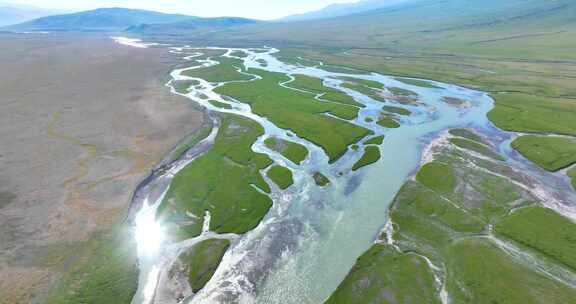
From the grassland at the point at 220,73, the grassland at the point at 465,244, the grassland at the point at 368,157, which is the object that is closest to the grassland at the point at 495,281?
the grassland at the point at 465,244

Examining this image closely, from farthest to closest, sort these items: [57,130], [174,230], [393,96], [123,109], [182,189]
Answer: [393,96], [123,109], [57,130], [182,189], [174,230]

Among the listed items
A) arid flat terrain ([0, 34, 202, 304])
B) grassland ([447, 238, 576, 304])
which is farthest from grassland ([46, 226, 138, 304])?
grassland ([447, 238, 576, 304])

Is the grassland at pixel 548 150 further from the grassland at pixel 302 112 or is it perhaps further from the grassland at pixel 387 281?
the grassland at pixel 387 281

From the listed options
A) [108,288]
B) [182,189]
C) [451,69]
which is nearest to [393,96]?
[451,69]

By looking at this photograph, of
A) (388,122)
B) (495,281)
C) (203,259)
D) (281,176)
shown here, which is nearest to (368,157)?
(281,176)

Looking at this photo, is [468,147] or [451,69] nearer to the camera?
[468,147]

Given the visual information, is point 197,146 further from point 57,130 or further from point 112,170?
point 57,130

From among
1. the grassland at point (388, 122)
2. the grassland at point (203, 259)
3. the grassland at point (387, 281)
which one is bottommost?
the grassland at point (203, 259)
